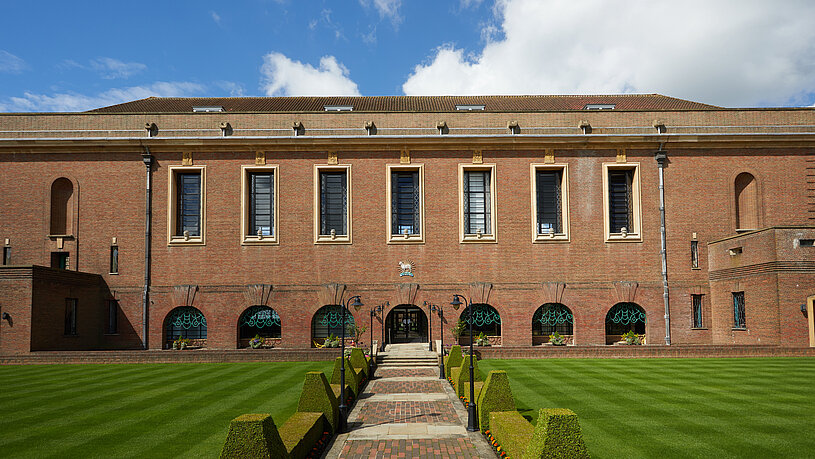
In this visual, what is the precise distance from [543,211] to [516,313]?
20.3ft

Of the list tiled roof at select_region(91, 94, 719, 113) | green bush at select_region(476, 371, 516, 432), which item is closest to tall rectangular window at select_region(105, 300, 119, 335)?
tiled roof at select_region(91, 94, 719, 113)

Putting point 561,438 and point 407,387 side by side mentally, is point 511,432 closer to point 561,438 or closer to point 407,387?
point 561,438

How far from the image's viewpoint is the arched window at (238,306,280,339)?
110 feet

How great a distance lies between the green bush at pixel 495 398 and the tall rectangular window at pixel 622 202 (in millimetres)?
22144

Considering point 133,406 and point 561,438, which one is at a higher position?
point 561,438

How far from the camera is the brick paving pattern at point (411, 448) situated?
474 inches


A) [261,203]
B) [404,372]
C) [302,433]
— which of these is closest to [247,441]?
[302,433]

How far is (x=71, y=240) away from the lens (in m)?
33.9

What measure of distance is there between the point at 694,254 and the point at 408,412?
79.3 ft

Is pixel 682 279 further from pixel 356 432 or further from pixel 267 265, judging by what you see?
pixel 356 432

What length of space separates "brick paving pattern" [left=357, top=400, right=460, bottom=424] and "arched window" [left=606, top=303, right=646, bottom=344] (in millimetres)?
18701

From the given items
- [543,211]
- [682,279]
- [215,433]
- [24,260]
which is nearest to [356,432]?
[215,433]

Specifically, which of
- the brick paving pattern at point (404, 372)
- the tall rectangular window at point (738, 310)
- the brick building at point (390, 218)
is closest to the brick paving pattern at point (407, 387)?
the brick paving pattern at point (404, 372)

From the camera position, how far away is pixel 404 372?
84.9 ft
